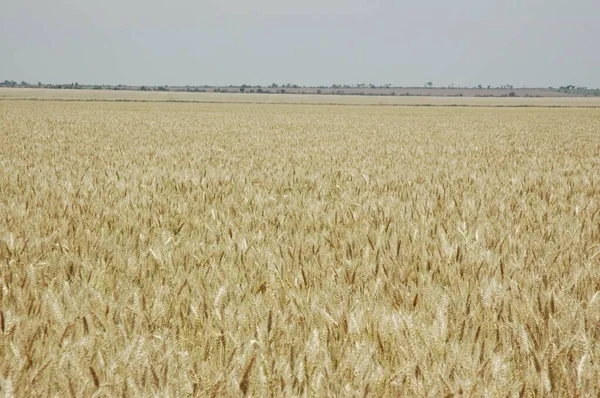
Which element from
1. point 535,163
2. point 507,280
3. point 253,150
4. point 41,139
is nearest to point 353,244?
point 507,280

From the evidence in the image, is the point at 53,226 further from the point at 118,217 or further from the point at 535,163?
the point at 535,163

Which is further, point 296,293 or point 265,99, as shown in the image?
point 265,99

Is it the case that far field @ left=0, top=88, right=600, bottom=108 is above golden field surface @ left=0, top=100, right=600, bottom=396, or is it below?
below

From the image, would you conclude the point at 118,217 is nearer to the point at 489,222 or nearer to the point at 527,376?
the point at 489,222

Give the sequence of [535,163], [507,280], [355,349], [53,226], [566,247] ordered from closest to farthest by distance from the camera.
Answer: [355,349], [507,280], [566,247], [53,226], [535,163]

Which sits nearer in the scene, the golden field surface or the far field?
the golden field surface

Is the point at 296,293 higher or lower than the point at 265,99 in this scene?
higher

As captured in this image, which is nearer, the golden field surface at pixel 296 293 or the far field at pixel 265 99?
the golden field surface at pixel 296 293

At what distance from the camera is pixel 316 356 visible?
1.58 meters

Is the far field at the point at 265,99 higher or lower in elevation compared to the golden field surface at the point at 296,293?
lower

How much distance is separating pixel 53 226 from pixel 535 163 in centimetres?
774

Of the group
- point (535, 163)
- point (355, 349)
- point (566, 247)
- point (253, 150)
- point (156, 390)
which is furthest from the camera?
point (253, 150)

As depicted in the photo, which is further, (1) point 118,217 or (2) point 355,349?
(1) point 118,217

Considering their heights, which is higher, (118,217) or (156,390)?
(156,390)
